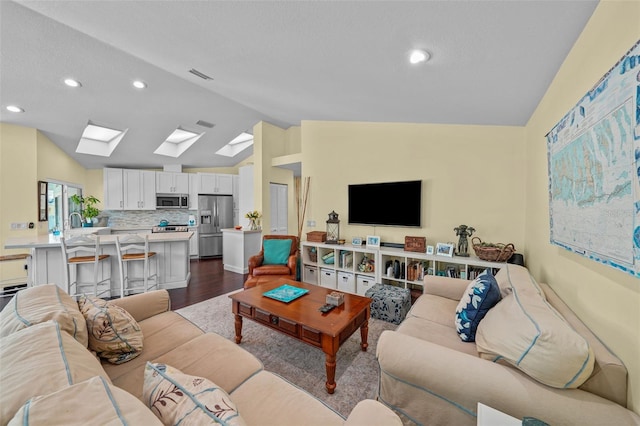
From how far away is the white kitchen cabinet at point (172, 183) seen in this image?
20.9ft

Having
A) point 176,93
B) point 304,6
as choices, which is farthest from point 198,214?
point 304,6

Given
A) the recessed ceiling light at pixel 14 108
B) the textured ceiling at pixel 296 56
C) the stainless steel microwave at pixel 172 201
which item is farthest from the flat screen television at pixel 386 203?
the recessed ceiling light at pixel 14 108

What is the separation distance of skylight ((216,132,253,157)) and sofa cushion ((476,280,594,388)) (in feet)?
19.9

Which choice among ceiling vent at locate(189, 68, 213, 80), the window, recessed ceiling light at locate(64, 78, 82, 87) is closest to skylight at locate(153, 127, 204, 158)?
the window

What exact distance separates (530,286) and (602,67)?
51.0 inches

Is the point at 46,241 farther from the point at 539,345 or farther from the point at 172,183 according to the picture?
the point at 539,345

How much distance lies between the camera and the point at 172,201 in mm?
6422

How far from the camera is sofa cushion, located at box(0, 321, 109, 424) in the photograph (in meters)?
0.72

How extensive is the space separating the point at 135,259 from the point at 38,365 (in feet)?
10.7

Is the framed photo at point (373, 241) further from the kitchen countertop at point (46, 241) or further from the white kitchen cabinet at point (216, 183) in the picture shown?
the white kitchen cabinet at point (216, 183)

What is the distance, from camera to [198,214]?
6426 millimetres

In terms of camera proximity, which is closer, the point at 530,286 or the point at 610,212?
the point at 610,212

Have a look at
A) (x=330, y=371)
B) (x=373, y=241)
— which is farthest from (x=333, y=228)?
(x=330, y=371)

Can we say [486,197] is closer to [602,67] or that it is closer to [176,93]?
[602,67]
